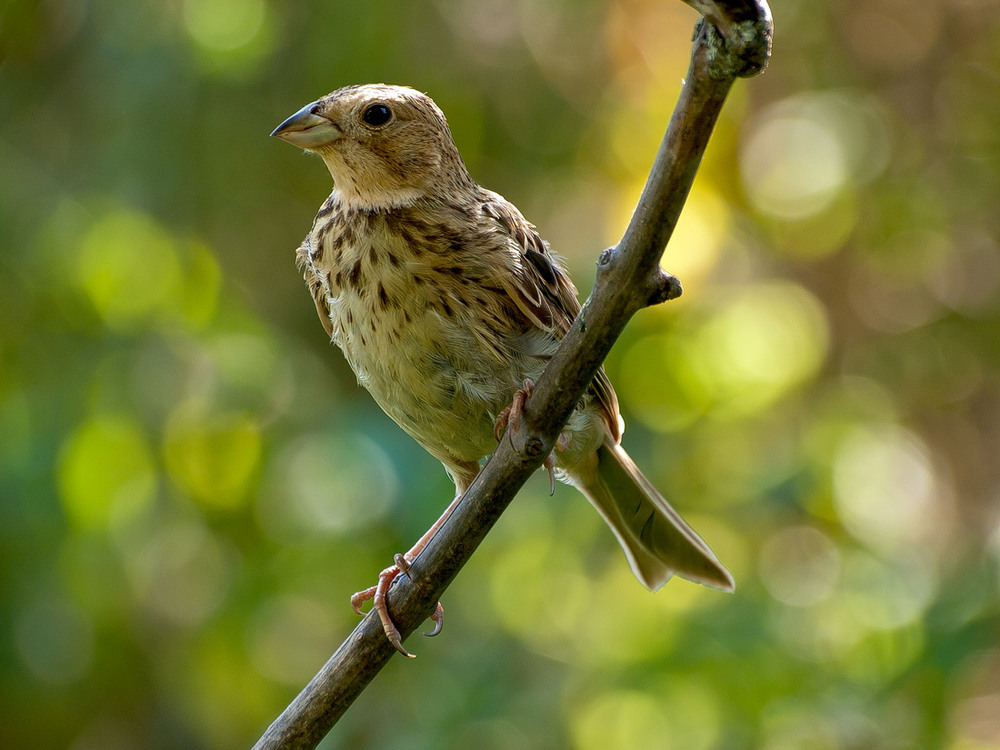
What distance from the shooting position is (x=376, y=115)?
267 cm

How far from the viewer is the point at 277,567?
362cm

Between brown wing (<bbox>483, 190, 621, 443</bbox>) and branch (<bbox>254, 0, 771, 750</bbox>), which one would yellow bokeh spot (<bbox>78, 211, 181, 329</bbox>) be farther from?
branch (<bbox>254, 0, 771, 750</bbox>)

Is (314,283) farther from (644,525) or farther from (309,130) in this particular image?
(644,525)

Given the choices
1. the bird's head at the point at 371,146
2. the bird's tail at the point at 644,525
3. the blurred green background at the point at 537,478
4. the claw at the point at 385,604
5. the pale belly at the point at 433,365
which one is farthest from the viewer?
the blurred green background at the point at 537,478

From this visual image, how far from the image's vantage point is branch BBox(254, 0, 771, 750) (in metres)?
1.41

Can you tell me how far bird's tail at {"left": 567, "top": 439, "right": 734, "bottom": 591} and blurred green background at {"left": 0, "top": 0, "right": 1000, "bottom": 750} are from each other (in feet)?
1.37

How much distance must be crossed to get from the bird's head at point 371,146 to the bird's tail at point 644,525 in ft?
2.86

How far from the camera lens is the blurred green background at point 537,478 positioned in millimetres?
3332

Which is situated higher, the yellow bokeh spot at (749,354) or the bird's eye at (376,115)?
the yellow bokeh spot at (749,354)

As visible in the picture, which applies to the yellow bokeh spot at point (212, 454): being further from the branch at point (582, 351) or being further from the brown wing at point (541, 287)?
the branch at point (582, 351)

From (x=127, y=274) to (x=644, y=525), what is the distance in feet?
6.01

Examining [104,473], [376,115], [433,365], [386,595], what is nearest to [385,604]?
[386,595]

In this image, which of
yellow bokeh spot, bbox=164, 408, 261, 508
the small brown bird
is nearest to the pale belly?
the small brown bird

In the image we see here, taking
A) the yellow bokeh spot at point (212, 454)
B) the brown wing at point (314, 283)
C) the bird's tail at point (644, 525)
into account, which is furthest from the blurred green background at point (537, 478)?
the brown wing at point (314, 283)
